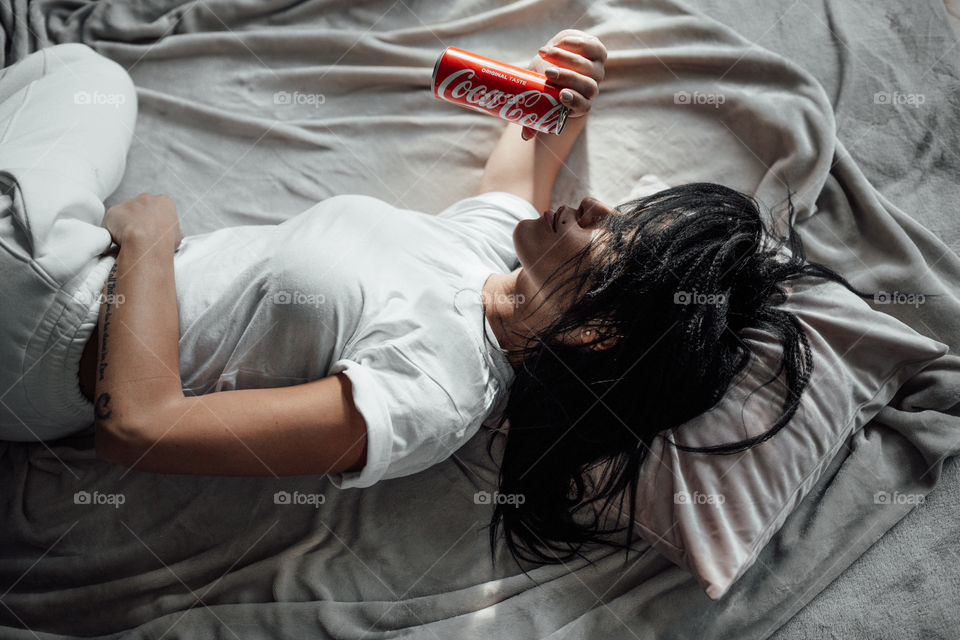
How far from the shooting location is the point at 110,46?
3.86 ft

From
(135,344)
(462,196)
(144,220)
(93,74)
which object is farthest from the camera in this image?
(462,196)

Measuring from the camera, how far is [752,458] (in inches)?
34.9

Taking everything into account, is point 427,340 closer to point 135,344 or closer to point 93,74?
point 135,344

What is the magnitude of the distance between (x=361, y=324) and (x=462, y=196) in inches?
16.7

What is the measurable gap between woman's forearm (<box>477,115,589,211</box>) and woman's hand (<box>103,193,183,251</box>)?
0.50 metres

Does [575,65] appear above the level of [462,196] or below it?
above

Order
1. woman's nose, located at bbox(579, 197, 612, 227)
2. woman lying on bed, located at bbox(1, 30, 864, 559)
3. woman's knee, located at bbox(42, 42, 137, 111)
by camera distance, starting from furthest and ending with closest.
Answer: woman's knee, located at bbox(42, 42, 137, 111), woman's nose, located at bbox(579, 197, 612, 227), woman lying on bed, located at bbox(1, 30, 864, 559)

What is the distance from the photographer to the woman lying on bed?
2.55ft

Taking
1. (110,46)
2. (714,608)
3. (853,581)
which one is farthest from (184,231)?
(853,581)

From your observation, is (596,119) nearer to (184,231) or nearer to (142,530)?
(184,231)

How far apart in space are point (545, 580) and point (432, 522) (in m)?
0.19

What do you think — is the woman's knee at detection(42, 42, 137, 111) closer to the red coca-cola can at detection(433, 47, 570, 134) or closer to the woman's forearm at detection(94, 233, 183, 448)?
the woman's forearm at detection(94, 233, 183, 448)

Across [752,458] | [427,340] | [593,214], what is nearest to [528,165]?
[593,214]

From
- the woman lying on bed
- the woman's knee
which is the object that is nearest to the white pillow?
the woman lying on bed
